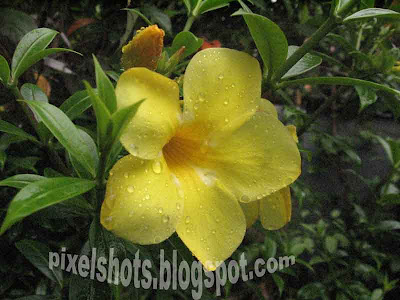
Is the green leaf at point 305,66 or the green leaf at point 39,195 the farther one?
the green leaf at point 305,66

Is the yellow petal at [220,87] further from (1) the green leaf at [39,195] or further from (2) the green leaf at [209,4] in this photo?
(2) the green leaf at [209,4]

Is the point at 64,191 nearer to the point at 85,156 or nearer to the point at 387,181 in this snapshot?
the point at 85,156

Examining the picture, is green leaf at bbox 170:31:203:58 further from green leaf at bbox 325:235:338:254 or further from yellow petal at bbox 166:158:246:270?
green leaf at bbox 325:235:338:254

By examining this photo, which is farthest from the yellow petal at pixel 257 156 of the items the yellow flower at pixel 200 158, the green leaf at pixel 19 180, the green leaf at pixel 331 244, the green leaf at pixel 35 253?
the green leaf at pixel 331 244

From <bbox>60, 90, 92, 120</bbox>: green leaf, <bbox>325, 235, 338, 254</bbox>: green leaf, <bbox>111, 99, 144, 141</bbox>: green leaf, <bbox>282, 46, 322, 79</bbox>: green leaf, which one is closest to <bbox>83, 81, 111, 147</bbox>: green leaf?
<bbox>111, 99, 144, 141</bbox>: green leaf

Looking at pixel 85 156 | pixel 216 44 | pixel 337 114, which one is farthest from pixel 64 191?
→ pixel 337 114
